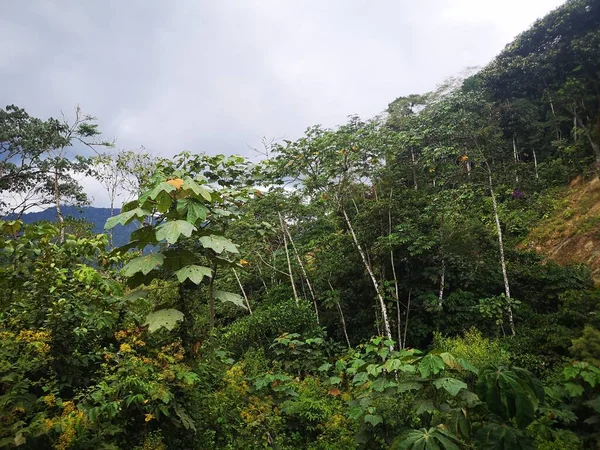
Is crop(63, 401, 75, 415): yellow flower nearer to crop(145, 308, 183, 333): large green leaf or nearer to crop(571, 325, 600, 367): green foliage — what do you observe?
crop(145, 308, 183, 333): large green leaf

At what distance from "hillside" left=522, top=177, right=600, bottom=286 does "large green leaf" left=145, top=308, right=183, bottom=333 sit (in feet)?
33.3

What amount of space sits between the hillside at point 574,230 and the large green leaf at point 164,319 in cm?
1014

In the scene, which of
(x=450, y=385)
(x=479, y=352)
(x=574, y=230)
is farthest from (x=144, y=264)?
(x=574, y=230)

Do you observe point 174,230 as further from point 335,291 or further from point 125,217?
point 335,291

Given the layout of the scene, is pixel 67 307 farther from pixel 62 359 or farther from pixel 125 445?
pixel 125 445

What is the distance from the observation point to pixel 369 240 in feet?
24.5

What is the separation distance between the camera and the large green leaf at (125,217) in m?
2.03

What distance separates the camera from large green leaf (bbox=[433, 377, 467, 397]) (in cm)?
191

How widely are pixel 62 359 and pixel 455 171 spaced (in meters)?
8.92

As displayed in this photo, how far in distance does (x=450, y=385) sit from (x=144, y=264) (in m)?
1.98

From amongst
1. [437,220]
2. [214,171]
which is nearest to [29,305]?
[214,171]

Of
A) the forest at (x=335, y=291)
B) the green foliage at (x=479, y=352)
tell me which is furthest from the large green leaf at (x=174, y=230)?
the green foliage at (x=479, y=352)

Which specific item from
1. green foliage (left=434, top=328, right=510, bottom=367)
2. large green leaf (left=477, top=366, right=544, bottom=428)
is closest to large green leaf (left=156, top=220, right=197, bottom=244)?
large green leaf (left=477, top=366, right=544, bottom=428)

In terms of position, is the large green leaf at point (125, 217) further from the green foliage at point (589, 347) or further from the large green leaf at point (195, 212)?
the green foliage at point (589, 347)
